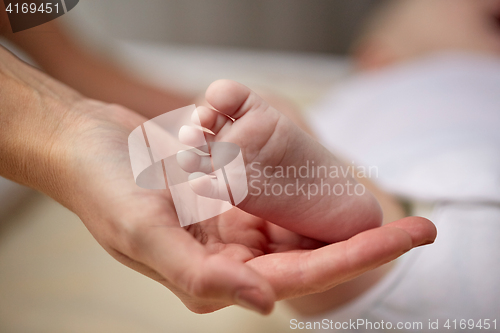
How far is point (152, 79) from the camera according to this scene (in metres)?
1.19

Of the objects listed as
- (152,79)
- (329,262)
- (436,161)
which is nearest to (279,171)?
(329,262)

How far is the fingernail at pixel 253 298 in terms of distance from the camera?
Answer: 0.30 m

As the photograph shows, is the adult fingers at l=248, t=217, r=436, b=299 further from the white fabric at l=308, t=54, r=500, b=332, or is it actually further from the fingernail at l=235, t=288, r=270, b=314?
the white fabric at l=308, t=54, r=500, b=332

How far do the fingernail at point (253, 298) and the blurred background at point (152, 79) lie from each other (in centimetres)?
35

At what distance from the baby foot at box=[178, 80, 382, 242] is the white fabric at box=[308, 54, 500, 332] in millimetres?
202

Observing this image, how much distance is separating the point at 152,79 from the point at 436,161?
84cm

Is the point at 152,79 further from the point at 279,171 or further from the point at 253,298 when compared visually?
the point at 253,298

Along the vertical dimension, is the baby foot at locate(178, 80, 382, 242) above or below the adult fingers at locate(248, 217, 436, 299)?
above

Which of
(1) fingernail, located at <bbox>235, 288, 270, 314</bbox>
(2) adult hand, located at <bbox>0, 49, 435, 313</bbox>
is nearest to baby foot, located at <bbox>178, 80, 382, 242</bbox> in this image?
(2) adult hand, located at <bbox>0, 49, 435, 313</bbox>

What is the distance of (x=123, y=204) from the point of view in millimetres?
344

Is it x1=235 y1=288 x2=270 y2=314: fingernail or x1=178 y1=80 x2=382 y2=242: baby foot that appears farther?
x1=178 y1=80 x2=382 y2=242: baby foot

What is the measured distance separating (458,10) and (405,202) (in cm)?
79

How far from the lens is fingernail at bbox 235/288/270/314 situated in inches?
11.8

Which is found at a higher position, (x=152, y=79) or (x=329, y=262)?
(x=152, y=79)
